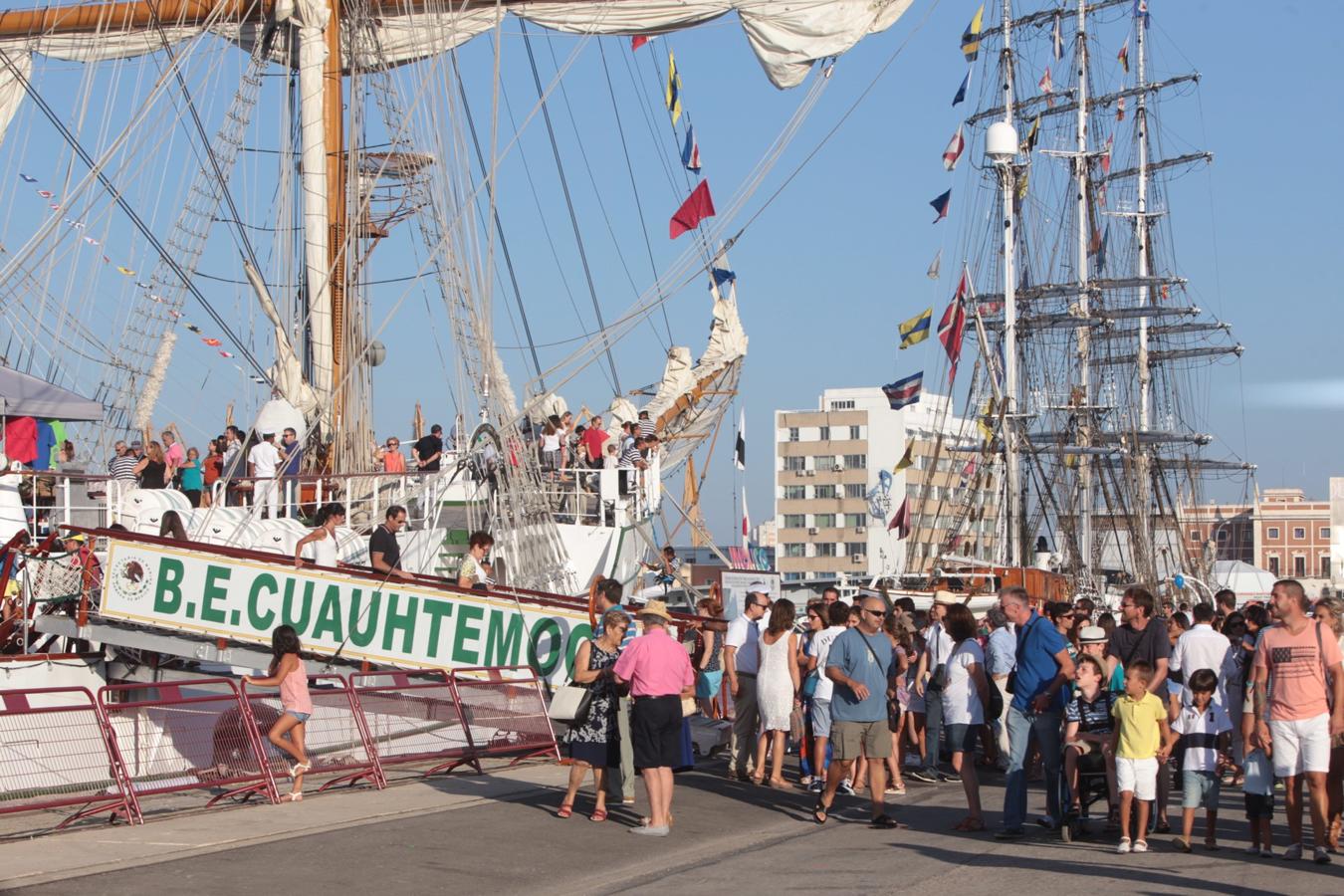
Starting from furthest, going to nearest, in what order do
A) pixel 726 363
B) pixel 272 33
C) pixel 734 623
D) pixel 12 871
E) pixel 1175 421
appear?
pixel 1175 421
pixel 726 363
pixel 272 33
pixel 734 623
pixel 12 871

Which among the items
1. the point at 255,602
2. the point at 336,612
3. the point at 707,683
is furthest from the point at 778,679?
the point at 255,602

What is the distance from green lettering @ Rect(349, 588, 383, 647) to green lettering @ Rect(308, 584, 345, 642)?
0.12 meters

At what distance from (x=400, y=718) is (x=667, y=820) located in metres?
3.31

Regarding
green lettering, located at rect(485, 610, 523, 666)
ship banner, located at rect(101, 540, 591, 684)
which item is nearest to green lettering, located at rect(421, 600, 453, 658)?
ship banner, located at rect(101, 540, 591, 684)

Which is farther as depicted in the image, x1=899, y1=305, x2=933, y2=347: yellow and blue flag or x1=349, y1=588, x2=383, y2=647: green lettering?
x1=899, y1=305, x2=933, y2=347: yellow and blue flag

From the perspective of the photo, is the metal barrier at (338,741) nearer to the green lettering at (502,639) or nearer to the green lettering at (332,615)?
the green lettering at (332,615)

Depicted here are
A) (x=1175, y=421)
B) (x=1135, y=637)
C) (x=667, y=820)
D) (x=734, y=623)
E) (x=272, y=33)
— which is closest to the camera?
(x=667, y=820)

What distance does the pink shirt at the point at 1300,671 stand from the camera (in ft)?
32.5

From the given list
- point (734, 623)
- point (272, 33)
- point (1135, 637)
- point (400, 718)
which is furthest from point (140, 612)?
point (272, 33)

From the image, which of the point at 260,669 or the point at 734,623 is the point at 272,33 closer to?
the point at 260,669

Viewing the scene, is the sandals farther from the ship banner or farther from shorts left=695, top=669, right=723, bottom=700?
the ship banner

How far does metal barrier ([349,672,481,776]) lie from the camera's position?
13594 mm

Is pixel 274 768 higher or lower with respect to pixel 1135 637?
lower

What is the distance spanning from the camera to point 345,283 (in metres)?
24.0
